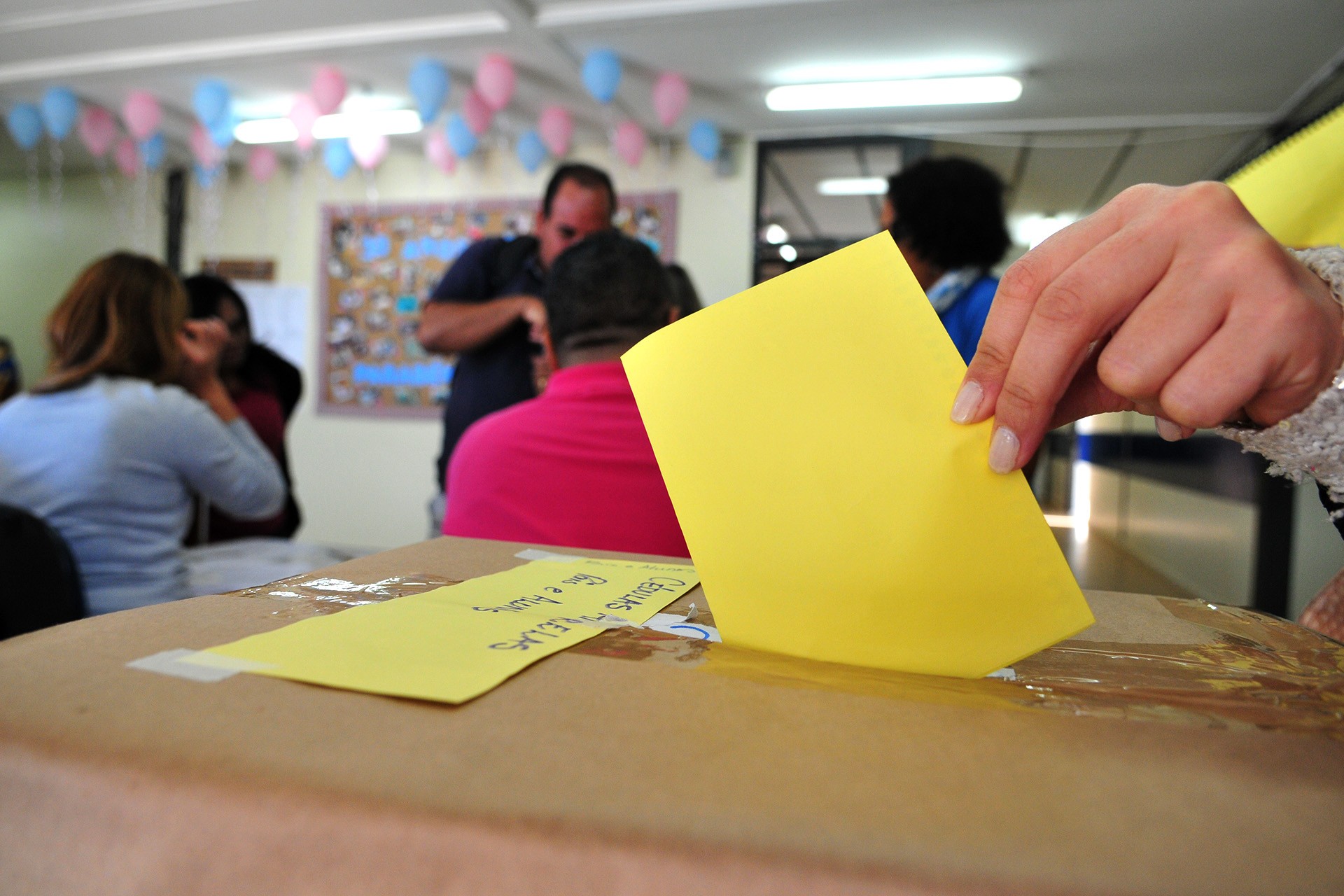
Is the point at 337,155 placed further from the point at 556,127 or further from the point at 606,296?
the point at 606,296

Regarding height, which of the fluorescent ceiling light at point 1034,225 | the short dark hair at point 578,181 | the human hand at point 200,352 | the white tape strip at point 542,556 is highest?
the fluorescent ceiling light at point 1034,225

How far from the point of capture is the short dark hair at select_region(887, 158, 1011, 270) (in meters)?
1.69

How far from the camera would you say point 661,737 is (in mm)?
203

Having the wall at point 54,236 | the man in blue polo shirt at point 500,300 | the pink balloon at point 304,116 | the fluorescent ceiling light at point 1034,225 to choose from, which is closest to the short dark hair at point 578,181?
the man in blue polo shirt at point 500,300

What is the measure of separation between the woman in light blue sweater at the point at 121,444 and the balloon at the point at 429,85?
1.97 meters

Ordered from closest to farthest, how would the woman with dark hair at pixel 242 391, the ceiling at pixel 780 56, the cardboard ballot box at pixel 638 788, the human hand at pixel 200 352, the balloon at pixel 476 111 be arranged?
the cardboard ballot box at pixel 638 788 < the human hand at pixel 200 352 < the woman with dark hair at pixel 242 391 < the ceiling at pixel 780 56 < the balloon at pixel 476 111

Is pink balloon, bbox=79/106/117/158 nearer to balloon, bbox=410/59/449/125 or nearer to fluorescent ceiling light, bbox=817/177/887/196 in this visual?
balloon, bbox=410/59/449/125

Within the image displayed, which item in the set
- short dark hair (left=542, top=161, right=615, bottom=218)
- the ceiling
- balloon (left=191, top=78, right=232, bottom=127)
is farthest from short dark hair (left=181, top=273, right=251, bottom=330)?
balloon (left=191, top=78, right=232, bottom=127)

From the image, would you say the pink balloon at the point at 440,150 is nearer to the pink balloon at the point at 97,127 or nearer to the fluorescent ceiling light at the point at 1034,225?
the pink balloon at the point at 97,127

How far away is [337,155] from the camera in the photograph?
12.8 feet

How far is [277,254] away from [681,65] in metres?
2.73

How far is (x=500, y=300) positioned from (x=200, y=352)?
0.62m

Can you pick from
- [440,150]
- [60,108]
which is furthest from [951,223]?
[60,108]

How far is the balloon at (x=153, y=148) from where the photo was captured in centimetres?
387
